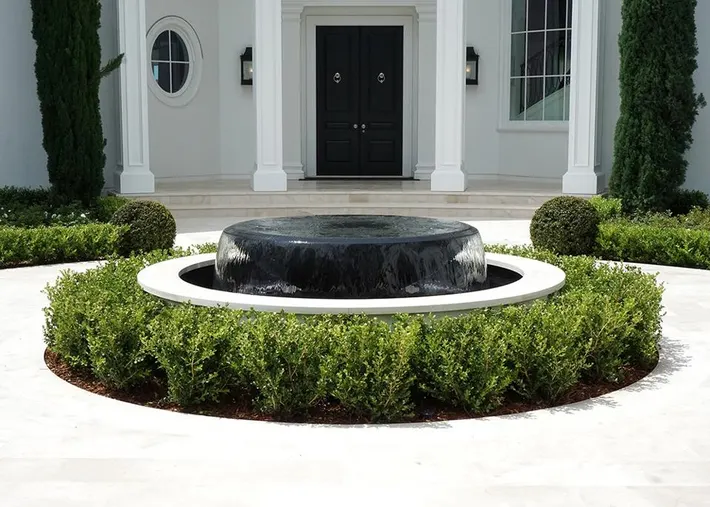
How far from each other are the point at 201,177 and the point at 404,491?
14.7m

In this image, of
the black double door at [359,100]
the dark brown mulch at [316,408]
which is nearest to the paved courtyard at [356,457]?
the dark brown mulch at [316,408]

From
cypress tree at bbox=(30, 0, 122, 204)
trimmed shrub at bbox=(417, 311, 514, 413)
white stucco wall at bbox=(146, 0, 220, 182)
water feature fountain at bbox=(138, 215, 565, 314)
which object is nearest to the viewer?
trimmed shrub at bbox=(417, 311, 514, 413)

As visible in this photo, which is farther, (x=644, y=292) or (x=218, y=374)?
(x=644, y=292)

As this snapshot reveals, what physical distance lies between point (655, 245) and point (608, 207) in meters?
2.35

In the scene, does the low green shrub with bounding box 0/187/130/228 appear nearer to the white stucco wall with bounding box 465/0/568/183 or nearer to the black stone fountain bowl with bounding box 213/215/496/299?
the black stone fountain bowl with bounding box 213/215/496/299

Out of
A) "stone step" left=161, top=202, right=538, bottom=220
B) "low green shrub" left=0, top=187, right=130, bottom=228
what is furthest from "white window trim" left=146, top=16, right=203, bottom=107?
"low green shrub" left=0, top=187, right=130, bottom=228

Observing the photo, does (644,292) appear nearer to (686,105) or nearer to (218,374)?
(218,374)

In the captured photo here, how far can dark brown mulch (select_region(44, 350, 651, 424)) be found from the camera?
562 centimetres

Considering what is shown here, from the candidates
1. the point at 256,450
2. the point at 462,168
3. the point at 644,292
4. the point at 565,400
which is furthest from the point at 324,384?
the point at 462,168

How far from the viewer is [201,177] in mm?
18609

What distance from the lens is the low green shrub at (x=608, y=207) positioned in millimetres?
13641

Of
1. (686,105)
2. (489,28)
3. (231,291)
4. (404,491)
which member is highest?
(489,28)

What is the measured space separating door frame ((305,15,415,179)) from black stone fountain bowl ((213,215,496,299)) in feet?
37.1

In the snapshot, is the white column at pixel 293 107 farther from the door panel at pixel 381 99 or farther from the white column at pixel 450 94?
the white column at pixel 450 94
